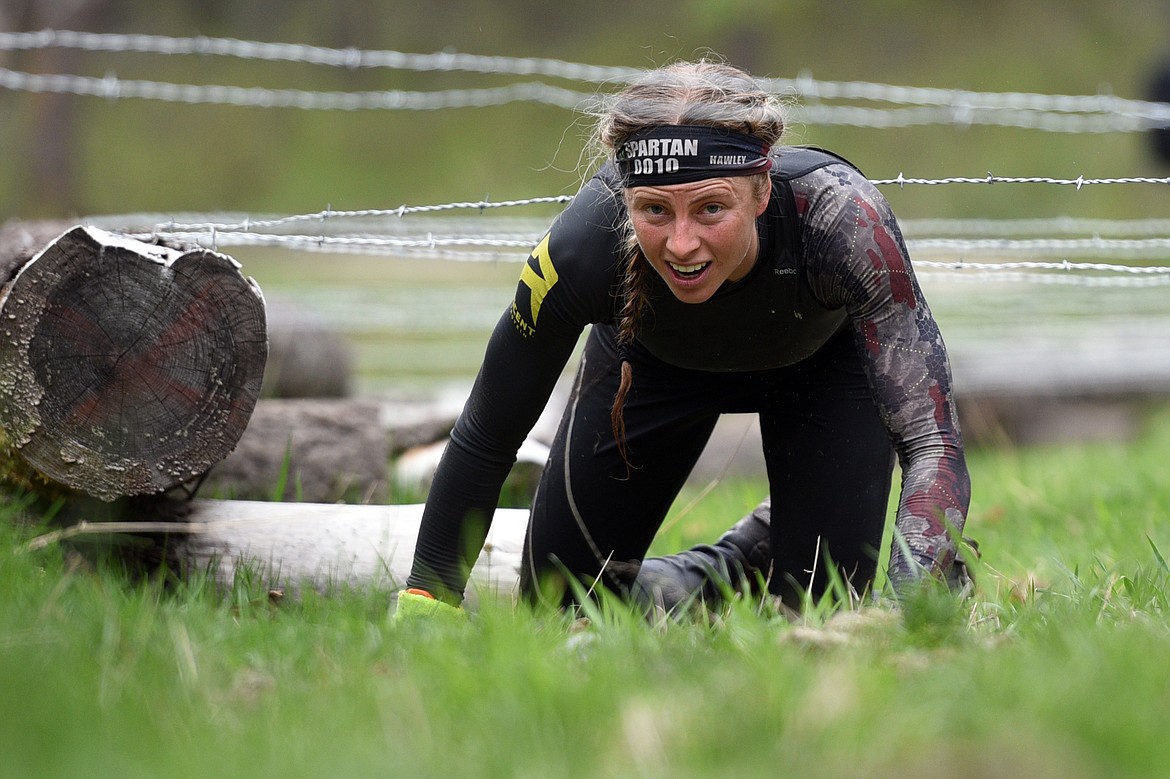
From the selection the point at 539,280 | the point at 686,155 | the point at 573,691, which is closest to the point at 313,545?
the point at 539,280

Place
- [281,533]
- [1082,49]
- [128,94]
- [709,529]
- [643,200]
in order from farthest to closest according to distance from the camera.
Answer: [1082,49], [128,94], [709,529], [281,533], [643,200]

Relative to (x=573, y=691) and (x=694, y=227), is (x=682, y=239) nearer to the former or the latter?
(x=694, y=227)

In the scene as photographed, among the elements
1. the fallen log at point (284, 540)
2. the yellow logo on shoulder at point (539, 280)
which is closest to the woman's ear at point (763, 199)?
the yellow logo on shoulder at point (539, 280)

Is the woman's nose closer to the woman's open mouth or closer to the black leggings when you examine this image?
the woman's open mouth

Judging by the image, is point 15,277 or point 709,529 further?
point 709,529

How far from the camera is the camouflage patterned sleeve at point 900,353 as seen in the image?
281 cm

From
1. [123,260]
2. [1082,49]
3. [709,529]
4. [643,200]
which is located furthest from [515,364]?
[1082,49]

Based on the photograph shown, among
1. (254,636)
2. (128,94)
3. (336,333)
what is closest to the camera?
(254,636)

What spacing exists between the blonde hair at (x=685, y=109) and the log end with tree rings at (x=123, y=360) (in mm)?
1112

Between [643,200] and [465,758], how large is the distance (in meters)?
1.54

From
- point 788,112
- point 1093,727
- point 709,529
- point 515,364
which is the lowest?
point 709,529

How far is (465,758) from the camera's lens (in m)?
1.85

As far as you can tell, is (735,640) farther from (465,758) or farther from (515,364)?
(515,364)

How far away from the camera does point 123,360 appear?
3488mm
